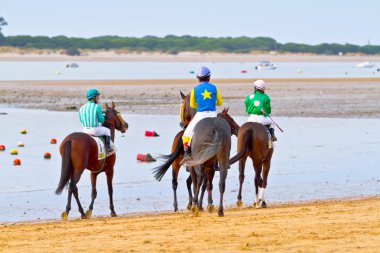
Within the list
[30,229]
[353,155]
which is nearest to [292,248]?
[30,229]

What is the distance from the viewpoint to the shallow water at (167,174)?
19.2 m

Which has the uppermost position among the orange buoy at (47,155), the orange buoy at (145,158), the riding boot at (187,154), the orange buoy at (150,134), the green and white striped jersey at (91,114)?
the green and white striped jersey at (91,114)

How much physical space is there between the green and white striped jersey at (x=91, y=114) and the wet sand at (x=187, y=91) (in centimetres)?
2306

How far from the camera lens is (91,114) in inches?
684

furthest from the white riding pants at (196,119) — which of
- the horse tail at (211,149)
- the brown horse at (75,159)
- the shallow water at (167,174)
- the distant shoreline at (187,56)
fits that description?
the distant shoreline at (187,56)

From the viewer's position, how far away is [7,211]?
18.1m

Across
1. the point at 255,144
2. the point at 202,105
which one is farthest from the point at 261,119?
the point at 202,105

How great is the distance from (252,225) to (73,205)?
604cm

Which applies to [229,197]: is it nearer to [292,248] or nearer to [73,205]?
[73,205]

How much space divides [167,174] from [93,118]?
649cm

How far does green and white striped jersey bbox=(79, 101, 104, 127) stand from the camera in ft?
56.9

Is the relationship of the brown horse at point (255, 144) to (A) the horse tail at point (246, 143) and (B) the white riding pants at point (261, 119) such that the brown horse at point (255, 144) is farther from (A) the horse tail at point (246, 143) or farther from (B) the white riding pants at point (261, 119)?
(B) the white riding pants at point (261, 119)

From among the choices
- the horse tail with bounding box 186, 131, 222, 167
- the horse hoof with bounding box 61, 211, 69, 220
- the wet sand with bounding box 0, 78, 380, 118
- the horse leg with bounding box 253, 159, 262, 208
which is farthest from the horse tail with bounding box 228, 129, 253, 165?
the wet sand with bounding box 0, 78, 380, 118

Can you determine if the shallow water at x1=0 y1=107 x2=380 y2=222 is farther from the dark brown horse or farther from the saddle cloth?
the dark brown horse
